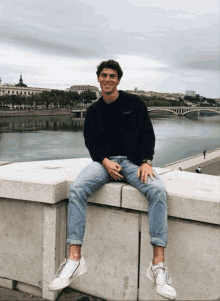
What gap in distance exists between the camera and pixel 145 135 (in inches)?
88.1

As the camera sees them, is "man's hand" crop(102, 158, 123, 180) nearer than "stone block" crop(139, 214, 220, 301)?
No

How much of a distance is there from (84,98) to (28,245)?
9743 cm

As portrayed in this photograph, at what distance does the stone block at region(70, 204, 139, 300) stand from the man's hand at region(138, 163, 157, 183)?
234 mm

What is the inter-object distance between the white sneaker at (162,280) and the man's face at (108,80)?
3.98 ft

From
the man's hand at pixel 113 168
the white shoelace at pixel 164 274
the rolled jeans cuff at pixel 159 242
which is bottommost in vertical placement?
the white shoelace at pixel 164 274

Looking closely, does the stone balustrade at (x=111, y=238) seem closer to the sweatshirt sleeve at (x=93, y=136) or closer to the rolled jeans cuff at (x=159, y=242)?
the rolled jeans cuff at (x=159, y=242)

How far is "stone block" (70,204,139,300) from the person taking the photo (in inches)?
77.7

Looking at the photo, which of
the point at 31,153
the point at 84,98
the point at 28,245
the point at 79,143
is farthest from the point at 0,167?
the point at 84,98

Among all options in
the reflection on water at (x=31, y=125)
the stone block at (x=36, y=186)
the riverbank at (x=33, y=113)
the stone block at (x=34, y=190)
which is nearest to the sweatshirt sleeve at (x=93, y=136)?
the stone block at (x=36, y=186)

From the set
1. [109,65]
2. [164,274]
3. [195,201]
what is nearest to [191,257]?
[164,274]

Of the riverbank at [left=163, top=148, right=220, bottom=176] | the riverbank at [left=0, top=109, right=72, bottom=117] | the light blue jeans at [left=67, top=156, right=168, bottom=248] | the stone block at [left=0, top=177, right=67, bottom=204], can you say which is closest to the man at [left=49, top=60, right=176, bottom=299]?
the light blue jeans at [left=67, top=156, right=168, bottom=248]

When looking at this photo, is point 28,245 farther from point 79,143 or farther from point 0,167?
point 79,143

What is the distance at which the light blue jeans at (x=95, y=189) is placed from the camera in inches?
69.0

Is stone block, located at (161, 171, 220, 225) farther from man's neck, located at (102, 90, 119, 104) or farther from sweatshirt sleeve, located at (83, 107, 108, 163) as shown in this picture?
Result: man's neck, located at (102, 90, 119, 104)
